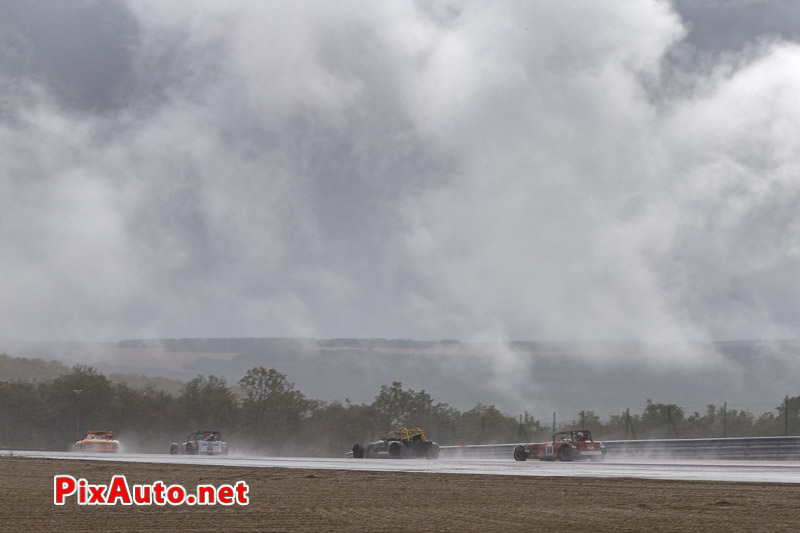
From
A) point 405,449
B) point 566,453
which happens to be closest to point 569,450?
point 566,453

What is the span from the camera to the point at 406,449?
3544 centimetres

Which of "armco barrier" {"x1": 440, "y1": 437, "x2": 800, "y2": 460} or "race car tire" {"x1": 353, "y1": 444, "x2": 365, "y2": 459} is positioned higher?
"armco barrier" {"x1": 440, "y1": 437, "x2": 800, "y2": 460}

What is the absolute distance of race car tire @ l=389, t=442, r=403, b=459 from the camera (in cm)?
3525

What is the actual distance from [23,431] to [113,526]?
4731 inches

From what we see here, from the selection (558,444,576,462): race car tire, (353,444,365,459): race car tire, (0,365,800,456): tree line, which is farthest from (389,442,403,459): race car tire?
(0,365,800,456): tree line

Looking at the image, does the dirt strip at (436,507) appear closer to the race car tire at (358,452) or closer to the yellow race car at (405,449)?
the yellow race car at (405,449)

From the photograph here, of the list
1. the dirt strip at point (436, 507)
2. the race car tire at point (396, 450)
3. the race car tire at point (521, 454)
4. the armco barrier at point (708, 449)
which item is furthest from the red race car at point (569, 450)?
the dirt strip at point (436, 507)

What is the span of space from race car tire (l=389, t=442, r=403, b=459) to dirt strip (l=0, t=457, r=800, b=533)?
59.9ft

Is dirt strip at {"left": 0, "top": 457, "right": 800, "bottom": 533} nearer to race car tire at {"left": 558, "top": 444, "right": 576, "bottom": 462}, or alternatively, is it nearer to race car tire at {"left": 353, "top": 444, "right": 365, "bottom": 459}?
race car tire at {"left": 558, "top": 444, "right": 576, "bottom": 462}

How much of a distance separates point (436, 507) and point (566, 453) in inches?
791

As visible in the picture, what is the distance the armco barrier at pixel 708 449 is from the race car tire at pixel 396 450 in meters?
7.24

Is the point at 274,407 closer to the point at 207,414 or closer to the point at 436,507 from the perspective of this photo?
the point at 207,414

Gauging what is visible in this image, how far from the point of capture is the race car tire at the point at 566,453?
101ft

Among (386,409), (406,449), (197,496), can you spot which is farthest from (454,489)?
(386,409)
